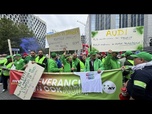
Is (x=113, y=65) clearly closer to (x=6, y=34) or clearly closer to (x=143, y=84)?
(x=143, y=84)

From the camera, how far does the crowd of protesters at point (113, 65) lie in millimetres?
2293

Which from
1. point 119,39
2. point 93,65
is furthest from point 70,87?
point 119,39

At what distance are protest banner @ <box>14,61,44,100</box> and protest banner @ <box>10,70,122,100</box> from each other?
0.55 ft

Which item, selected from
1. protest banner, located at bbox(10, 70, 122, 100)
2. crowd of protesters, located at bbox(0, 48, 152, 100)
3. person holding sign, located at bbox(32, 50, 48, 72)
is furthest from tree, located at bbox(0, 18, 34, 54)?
protest banner, located at bbox(10, 70, 122, 100)

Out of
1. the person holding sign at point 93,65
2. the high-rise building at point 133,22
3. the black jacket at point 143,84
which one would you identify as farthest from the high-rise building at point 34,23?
the black jacket at point 143,84

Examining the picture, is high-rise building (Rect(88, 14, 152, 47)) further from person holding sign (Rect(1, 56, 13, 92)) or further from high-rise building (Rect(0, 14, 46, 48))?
high-rise building (Rect(0, 14, 46, 48))

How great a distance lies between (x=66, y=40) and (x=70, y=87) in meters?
1.74

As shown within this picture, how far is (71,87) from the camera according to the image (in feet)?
16.3

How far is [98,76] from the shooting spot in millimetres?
4766

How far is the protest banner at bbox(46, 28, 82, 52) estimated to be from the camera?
19.0ft

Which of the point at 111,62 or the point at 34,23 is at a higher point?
the point at 34,23
